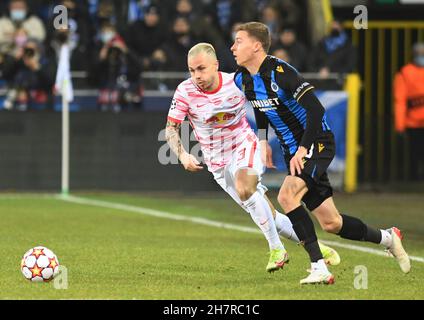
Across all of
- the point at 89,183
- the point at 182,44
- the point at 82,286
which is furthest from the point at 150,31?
the point at 82,286

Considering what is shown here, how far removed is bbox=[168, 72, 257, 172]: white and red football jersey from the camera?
34.6 feet

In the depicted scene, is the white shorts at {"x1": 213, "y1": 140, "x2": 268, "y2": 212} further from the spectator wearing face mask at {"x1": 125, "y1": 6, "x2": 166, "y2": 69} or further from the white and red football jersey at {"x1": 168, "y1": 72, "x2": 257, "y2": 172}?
the spectator wearing face mask at {"x1": 125, "y1": 6, "x2": 166, "y2": 69}

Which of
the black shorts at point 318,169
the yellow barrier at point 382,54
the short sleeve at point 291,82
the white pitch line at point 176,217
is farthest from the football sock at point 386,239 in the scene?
the yellow barrier at point 382,54

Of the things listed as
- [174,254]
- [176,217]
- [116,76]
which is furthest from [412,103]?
[174,254]

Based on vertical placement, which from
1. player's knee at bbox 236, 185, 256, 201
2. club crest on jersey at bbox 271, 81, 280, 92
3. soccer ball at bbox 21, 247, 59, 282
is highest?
A: club crest on jersey at bbox 271, 81, 280, 92

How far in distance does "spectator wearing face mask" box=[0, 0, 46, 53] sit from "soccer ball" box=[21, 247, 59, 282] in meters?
11.5

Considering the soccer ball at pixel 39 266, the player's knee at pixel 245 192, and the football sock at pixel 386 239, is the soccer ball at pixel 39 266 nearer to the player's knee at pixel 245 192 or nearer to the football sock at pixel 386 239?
the player's knee at pixel 245 192

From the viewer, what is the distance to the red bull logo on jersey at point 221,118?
1071 centimetres

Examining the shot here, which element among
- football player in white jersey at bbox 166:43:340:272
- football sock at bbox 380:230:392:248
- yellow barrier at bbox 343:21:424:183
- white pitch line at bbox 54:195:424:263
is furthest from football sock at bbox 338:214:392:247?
yellow barrier at bbox 343:21:424:183

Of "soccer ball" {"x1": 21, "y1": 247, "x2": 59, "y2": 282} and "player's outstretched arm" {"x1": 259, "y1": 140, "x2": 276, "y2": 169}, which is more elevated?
"player's outstretched arm" {"x1": 259, "y1": 140, "x2": 276, "y2": 169}

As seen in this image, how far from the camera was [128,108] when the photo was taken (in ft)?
67.0

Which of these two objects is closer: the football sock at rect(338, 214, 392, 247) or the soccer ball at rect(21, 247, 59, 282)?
the soccer ball at rect(21, 247, 59, 282)

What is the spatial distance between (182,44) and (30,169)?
3.45 m

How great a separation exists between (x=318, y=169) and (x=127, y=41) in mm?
12290
